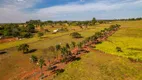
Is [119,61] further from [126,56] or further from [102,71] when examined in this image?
[102,71]

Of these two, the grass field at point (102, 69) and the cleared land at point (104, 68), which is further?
the cleared land at point (104, 68)

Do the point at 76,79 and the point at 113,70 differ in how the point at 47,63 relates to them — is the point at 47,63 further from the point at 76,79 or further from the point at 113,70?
the point at 113,70

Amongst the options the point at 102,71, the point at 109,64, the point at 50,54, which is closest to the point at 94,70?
the point at 102,71

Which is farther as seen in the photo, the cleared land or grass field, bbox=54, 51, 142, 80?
the cleared land

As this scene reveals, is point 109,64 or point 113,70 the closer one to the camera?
point 113,70

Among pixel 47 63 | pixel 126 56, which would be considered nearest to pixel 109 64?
pixel 126 56

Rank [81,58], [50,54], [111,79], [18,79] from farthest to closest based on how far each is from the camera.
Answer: [50,54] < [81,58] < [18,79] < [111,79]

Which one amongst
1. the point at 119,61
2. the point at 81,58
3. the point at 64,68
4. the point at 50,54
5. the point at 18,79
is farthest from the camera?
the point at 50,54

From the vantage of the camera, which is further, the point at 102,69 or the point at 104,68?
the point at 104,68

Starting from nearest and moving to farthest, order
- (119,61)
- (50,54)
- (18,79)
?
1. (18,79)
2. (119,61)
3. (50,54)
